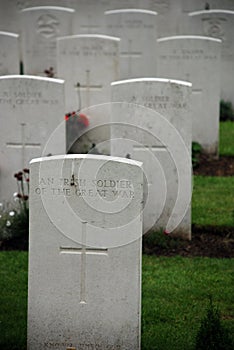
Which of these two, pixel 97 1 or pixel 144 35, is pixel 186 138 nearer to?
pixel 144 35

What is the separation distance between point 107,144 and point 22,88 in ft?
7.42

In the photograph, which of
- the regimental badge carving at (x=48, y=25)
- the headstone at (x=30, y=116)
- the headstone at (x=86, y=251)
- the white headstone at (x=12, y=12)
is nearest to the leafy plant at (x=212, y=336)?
the headstone at (x=86, y=251)

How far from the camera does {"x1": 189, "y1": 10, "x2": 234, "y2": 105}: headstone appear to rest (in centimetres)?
1384

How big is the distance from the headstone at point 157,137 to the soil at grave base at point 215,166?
7.40 feet

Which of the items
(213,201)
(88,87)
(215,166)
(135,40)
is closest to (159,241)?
(213,201)

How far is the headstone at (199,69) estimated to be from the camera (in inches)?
424

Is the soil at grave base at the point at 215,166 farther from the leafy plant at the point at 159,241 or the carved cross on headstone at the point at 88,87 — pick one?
the leafy plant at the point at 159,241

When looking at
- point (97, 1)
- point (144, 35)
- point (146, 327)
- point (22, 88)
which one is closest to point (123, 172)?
point (146, 327)

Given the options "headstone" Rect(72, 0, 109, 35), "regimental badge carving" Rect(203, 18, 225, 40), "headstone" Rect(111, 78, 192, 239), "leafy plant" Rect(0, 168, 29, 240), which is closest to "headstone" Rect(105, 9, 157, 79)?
"headstone" Rect(72, 0, 109, 35)

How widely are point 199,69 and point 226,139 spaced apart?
138cm

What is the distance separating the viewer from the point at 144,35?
13188mm

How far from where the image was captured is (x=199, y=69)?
1082cm

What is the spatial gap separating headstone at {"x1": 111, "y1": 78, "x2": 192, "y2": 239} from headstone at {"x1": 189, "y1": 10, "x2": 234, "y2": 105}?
620cm

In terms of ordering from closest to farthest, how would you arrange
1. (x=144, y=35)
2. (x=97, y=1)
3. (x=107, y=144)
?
(x=107, y=144) → (x=144, y=35) → (x=97, y=1)
